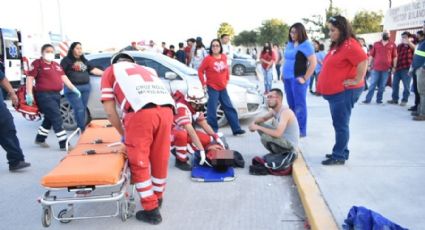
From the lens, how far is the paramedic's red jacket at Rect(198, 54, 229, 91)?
6.88 m

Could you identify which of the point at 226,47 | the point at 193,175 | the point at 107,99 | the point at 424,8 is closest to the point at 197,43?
the point at 226,47

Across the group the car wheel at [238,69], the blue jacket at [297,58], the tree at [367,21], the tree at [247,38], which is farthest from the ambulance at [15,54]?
the tree at [247,38]

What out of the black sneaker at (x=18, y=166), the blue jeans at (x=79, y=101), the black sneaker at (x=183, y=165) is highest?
the blue jeans at (x=79, y=101)

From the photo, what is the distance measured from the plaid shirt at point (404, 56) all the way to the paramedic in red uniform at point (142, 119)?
294 inches

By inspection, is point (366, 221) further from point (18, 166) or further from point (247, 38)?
point (247, 38)

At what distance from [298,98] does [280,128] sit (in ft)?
4.81

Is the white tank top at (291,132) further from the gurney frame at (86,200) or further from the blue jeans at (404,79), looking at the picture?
the blue jeans at (404,79)

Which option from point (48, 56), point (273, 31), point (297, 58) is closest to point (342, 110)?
point (297, 58)

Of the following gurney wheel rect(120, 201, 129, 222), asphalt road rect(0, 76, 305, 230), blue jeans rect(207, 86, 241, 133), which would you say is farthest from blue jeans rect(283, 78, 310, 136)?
gurney wheel rect(120, 201, 129, 222)

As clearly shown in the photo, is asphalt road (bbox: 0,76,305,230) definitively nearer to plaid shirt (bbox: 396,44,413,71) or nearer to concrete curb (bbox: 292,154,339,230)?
concrete curb (bbox: 292,154,339,230)

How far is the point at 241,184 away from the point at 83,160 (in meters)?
2.03

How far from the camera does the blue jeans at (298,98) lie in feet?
20.9

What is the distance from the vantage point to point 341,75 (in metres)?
4.80

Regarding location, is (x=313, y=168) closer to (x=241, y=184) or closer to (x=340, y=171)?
(x=340, y=171)
